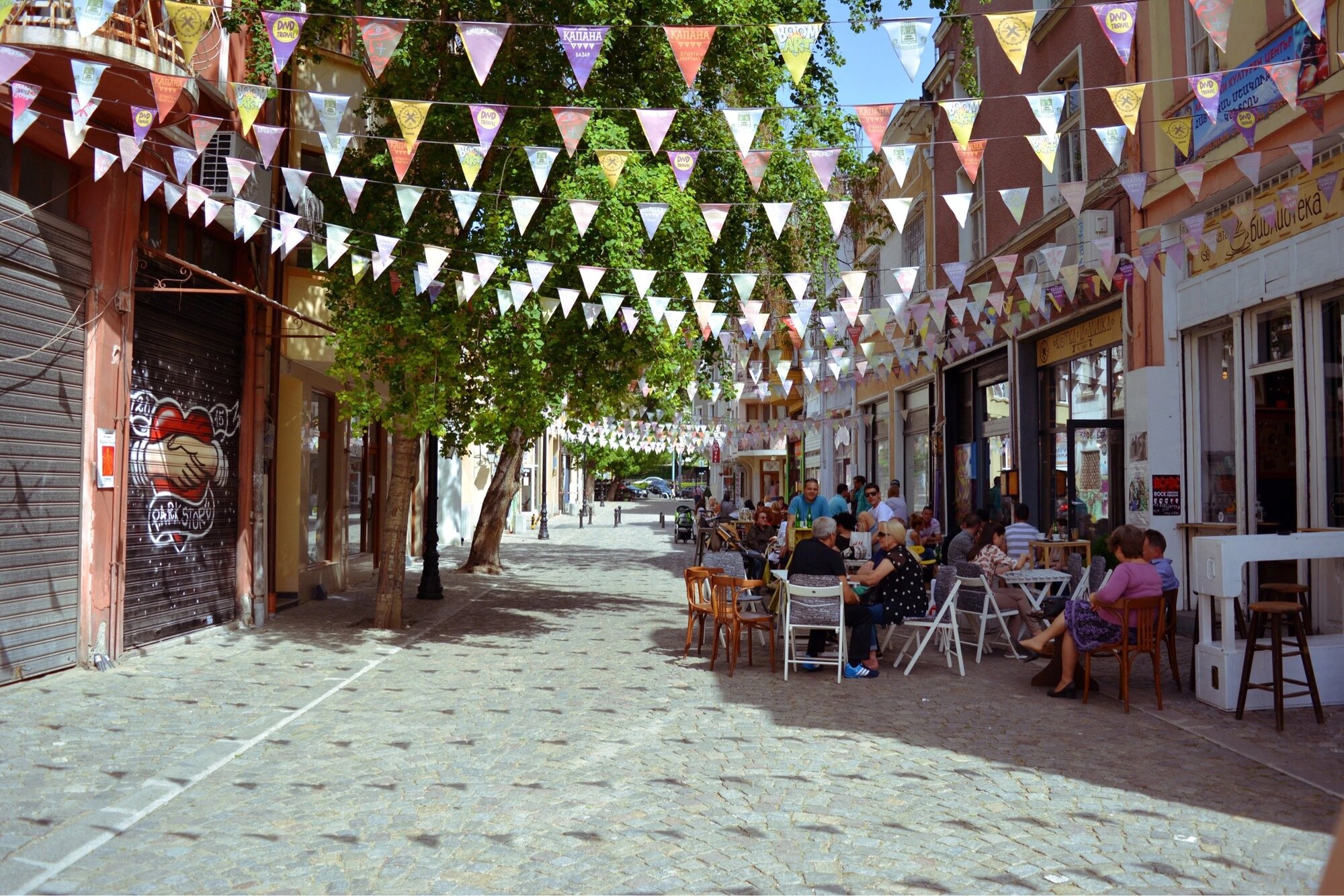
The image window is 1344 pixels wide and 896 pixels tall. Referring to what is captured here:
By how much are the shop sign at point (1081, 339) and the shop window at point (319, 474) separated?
11.6 m

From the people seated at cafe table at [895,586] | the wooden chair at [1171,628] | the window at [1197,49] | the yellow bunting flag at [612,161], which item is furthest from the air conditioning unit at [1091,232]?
the yellow bunting flag at [612,161]

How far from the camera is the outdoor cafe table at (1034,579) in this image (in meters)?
10.6

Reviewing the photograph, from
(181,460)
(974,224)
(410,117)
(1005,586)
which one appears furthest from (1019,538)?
(974,224)

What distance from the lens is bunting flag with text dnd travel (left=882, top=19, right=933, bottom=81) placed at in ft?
23.7

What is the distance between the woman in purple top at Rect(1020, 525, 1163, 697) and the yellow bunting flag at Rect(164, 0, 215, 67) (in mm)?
7948

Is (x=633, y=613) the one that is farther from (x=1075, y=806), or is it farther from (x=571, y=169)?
(x=1075, y=806)

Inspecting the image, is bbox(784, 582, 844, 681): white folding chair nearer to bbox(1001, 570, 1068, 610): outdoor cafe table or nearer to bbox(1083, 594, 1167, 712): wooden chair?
bbox(1001, 570, 1068, 610): outdoor cafe table

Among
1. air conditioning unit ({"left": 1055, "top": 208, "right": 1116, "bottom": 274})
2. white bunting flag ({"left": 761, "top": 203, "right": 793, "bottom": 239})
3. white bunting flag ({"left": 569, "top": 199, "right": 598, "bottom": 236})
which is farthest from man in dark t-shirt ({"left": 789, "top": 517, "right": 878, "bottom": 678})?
air conditioning unit ({"left": 1055, "top": 208, "right": 1116, "bottom": 274})

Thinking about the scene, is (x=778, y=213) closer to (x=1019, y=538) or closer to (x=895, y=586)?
(x=895, y=586)

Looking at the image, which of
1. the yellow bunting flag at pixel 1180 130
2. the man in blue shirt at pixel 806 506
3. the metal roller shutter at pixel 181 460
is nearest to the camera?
the yellow bunting flag at pixel 1180 130

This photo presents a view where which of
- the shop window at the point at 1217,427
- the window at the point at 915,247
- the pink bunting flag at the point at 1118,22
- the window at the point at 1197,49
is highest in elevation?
the window at the point at 915,247

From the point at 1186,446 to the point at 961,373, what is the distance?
10.2 m

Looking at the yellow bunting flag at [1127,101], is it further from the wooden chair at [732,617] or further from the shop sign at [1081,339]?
the shop sign at [1081,339]

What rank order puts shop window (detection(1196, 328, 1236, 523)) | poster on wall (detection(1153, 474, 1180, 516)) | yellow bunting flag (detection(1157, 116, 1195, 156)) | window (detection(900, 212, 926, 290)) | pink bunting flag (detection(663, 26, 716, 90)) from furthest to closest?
window (detection(900, 212, 926, 290)), poster on wall (detection(1153, 474, 1180, 516)), shop window (detection(1196, 328, 1236, 523)), yellow bunting flag (detection(1157, 116, 1195, 156)), pink bunting flag (detection(663, 26, 716, 90))
